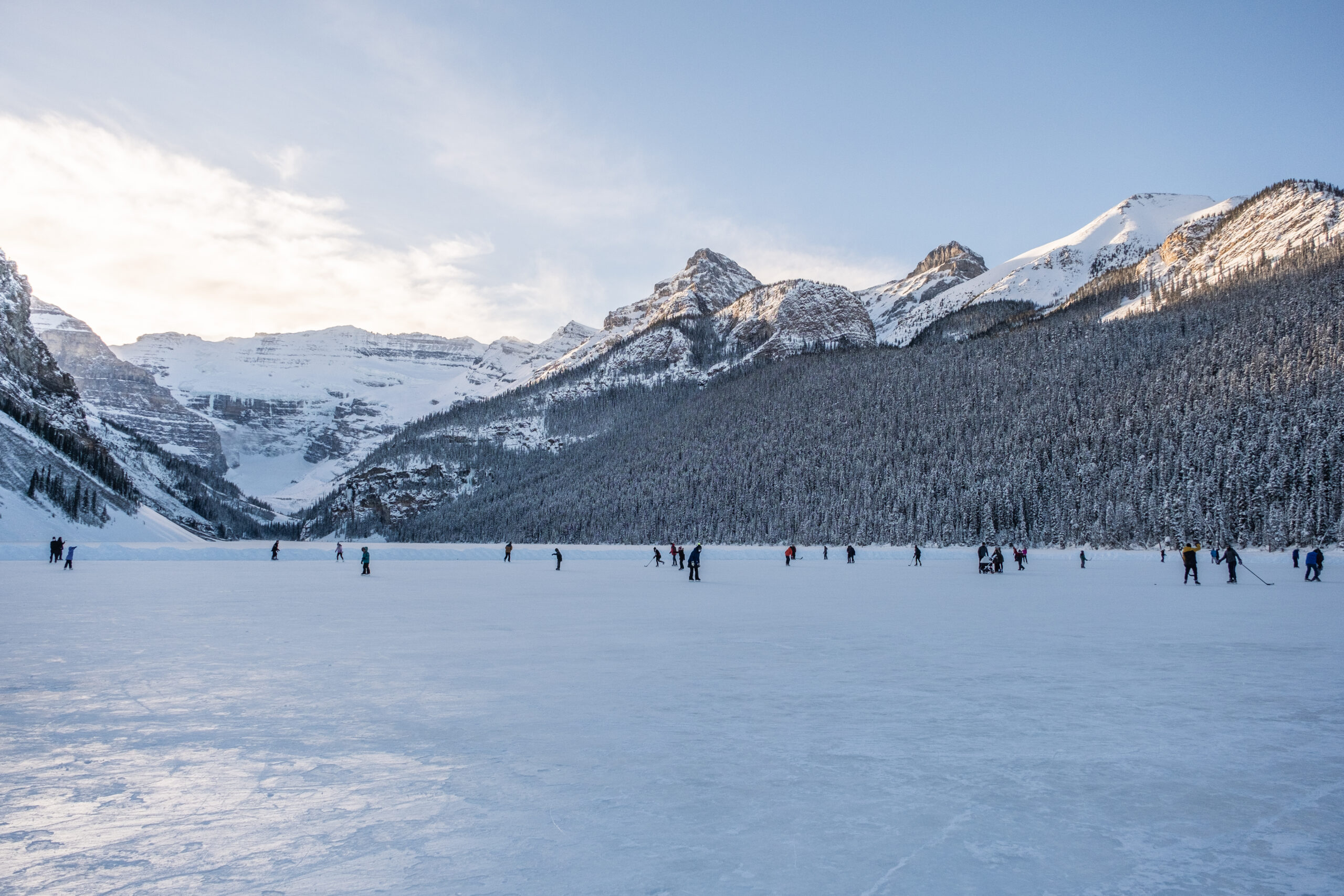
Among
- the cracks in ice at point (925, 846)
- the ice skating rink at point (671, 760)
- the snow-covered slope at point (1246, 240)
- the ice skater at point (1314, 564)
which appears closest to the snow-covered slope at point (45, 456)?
the ice skating rink at point (671, 760)

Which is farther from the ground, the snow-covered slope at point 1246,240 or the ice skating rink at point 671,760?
the snow-covered slope at point 1246,240

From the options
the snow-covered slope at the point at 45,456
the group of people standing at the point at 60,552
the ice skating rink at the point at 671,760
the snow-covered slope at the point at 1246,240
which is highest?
the snow-covered slope at the point at 1246,240

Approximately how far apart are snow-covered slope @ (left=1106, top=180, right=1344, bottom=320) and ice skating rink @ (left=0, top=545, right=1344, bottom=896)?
465 ft

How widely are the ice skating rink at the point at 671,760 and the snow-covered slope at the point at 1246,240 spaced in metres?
142

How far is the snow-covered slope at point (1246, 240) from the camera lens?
138625 mm

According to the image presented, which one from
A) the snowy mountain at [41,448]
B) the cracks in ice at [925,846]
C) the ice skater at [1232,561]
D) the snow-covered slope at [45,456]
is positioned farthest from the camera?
the snowy mountain at [41,448]

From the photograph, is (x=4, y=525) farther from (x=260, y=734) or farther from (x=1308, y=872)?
(x=1308, y=872)

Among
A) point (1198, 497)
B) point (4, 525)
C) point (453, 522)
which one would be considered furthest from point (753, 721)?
point (453, 522)


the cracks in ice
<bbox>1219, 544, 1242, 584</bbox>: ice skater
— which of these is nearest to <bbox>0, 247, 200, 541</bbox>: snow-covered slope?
the cracks in ice

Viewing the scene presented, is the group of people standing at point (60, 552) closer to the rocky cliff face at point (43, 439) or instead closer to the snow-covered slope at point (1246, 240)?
the rocky cliff face at point (43, 439)

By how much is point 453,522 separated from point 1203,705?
154522 mm

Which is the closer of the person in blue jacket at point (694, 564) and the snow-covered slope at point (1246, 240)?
the person in blue jacket at point (694, 564)

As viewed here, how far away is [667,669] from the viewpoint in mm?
11570

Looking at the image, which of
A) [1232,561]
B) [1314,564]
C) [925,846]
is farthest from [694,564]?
[925,846]
